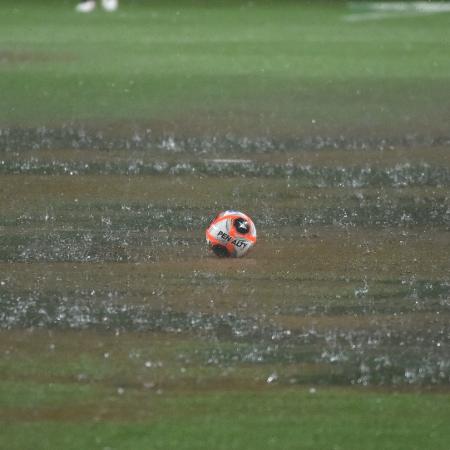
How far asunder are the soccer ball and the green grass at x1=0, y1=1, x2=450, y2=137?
172 inches

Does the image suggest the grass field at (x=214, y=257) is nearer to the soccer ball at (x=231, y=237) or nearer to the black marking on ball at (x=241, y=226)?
the soccer ball at (x=231, y=237)

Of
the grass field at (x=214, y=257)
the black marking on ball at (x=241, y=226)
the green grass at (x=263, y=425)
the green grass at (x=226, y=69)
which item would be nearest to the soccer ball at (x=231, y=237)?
the black marking on ball at (x=241, y=226)

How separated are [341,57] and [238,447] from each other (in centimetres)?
1265

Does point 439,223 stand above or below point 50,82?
below

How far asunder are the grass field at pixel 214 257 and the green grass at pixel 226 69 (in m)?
0.06

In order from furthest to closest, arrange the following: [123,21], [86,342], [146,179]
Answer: [123,21] → [146,179] → [86,342]

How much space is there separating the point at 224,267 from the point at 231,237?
0.31 metres

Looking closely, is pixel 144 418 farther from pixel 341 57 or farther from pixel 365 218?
pixel 341 57

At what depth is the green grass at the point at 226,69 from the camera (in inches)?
594

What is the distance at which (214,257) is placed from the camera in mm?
9945

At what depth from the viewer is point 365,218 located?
11.0 meters

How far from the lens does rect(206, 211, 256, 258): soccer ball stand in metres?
9.89

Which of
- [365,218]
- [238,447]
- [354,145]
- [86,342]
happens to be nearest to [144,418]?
[238,447]

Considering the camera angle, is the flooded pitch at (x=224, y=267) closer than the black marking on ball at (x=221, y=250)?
Yes
